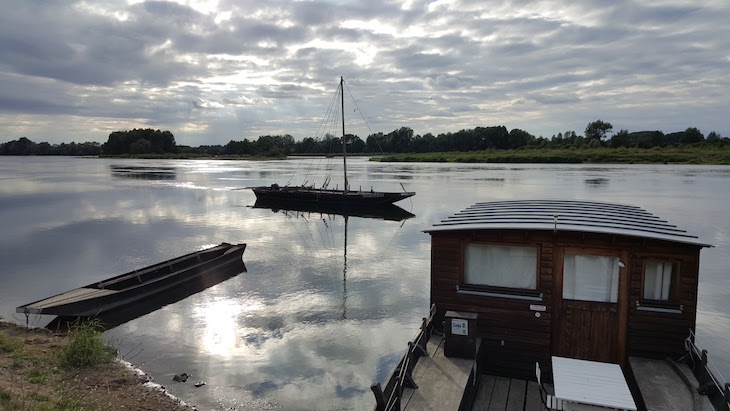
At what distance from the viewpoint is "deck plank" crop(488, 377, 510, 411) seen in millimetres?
9594

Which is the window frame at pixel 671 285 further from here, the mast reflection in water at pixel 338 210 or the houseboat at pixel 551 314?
the mast reflection in water at pixel 338 210

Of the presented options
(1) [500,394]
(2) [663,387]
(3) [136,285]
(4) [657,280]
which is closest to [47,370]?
(3) [136,285]

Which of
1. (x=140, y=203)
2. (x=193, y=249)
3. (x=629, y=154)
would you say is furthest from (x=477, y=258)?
(x=629, y=154)

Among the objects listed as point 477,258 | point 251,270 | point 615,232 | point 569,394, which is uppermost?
point 615,232

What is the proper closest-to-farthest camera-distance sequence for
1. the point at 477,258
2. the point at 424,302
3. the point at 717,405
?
the point at 717,405, the point at 477,258, the point at 424,302

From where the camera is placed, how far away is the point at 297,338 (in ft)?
55.9

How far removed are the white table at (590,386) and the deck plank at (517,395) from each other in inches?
55.3

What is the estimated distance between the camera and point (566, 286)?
33.9 ft

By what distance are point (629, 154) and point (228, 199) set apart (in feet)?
441

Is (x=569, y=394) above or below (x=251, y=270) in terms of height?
above

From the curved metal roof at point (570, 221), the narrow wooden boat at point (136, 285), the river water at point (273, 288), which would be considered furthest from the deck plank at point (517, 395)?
the narrow wooden boat at point (136, 285)

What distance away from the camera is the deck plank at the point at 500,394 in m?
9.59

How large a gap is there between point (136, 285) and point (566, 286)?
61.4 ft

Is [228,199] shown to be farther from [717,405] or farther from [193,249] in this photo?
[717,405]
